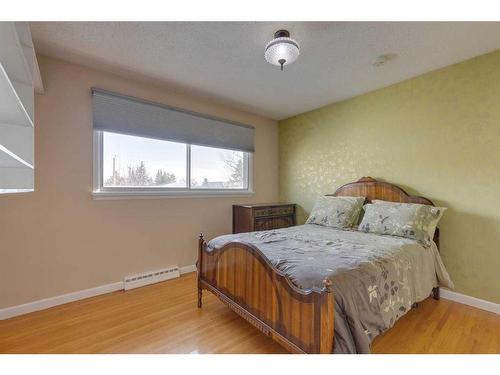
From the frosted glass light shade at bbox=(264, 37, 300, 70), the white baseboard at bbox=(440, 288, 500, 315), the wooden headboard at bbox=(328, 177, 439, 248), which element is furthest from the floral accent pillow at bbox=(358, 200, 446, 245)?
the frosted glass light shade at bbox=(264, 37, 300, 70)

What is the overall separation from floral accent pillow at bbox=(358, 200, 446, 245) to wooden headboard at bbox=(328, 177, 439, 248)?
253mm

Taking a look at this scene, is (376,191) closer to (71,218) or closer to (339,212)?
(339,212)

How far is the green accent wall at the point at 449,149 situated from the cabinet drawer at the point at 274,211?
2.84 ft

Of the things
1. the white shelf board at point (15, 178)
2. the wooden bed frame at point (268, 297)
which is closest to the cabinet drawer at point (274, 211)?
the wooden bed frame at point (268, 297)

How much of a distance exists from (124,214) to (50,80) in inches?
56.3

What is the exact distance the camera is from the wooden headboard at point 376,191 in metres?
2.59

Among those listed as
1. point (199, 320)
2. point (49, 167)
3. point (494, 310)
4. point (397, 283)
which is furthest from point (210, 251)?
point (494, 310)

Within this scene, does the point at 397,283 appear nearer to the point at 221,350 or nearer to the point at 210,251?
the point at 221,350

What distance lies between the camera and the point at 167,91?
2.92 m

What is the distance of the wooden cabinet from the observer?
328 centimetres

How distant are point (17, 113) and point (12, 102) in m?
0.25

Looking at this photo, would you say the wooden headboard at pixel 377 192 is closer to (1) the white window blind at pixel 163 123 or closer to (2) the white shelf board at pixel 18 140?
(1) the white window blind at pixel 163 123

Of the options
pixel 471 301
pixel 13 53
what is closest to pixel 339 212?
pixel 471 301

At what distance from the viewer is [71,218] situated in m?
2.32
